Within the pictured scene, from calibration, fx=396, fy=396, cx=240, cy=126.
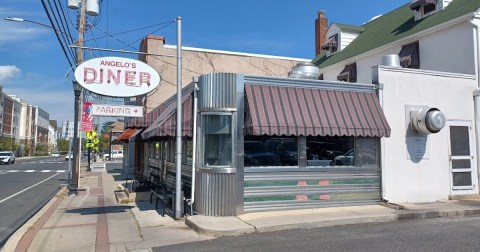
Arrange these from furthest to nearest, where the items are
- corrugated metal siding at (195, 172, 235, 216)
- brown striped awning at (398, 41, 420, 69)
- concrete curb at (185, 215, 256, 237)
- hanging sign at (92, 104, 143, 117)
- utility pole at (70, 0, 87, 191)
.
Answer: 1. brown striped awning at (398, 41, 420, 69)
2. utility pole at (70, 0, 87, 191)
3. corrugated metal siding at (195, 172, 235, 216)
4. hanging sign at (92, 104, 143, 117)
5. concrete curb at (185, 215, 256, 237)

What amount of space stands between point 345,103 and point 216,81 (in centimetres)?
357

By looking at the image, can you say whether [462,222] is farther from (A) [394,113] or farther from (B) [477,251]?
(A) [394,113]

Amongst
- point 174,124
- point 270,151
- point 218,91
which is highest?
point 218,91

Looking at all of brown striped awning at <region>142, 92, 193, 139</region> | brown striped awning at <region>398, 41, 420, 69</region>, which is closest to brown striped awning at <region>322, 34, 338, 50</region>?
brown striped awning at <region>398, 41, 420, 69</region>

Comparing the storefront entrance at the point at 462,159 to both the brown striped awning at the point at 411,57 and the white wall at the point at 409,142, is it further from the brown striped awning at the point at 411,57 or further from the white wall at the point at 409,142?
the brown striped awning at the point at 411,57

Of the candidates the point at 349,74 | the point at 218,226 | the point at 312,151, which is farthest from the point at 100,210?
the point at 349,74

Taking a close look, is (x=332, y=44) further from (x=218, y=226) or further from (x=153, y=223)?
(x=218, y=226)

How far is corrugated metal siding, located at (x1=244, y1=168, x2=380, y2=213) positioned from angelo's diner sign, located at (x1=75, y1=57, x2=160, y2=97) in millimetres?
3236

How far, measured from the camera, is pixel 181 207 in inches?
373

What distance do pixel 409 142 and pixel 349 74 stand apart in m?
8.18

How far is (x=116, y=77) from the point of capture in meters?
8.93

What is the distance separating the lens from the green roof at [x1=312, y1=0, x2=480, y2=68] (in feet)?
47.5

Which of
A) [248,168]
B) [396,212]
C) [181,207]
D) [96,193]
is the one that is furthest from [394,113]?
[96,193]

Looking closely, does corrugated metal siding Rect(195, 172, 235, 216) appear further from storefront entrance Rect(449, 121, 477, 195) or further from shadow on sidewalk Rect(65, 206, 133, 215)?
storefront entrance Rect(449, 121, 477, 195)
